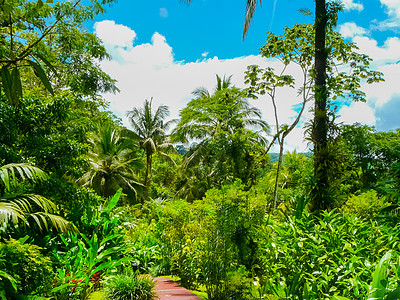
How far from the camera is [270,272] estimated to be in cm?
372

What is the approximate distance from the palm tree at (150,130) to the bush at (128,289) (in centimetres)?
1793

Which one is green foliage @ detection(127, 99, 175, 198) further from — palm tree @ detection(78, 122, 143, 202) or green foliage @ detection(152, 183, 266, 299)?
green foliage @ detection(152, 183, 266, 299)

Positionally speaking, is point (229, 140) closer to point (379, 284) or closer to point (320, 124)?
point (320, 124)

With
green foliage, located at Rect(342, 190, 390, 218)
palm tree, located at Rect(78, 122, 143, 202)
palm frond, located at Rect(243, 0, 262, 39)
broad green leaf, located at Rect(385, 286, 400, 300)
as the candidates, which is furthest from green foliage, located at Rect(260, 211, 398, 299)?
palm tree, located at Rect(78, 122, 143, 202)

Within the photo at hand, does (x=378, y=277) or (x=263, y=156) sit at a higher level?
(x=263, y=156)

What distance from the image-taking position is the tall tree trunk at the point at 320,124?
18.6 feet

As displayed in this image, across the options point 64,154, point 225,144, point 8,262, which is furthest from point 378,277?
point 225,144

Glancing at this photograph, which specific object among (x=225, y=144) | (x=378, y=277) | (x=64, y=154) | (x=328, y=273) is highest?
(x=225, y=144)

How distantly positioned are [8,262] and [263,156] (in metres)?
8.02

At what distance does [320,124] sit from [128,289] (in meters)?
4.60

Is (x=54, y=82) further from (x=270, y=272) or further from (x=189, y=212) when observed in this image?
(x=270, y=272)

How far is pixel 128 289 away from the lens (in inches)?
167

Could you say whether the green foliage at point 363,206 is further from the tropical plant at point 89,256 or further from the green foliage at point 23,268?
the green foliage at point 23,268

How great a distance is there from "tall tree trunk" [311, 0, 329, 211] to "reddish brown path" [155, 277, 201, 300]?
293cm
